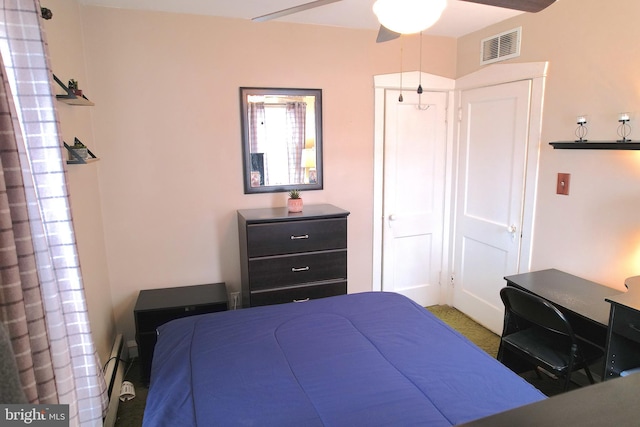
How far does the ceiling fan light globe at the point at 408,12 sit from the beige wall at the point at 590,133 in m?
1.57

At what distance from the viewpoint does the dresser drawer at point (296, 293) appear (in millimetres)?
2773

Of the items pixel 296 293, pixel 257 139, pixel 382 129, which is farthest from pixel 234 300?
pixel 382 129

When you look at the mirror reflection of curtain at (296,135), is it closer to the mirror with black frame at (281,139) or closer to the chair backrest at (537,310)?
the mirror with black frame at (281,139)

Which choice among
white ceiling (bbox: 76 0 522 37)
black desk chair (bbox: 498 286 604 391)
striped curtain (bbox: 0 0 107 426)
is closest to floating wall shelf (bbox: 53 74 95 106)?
striped curtain (bbox: 0 0 107 426)

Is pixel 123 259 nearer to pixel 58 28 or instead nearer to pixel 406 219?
pixel 58 28

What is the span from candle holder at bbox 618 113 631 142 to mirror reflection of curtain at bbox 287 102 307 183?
6.82ft

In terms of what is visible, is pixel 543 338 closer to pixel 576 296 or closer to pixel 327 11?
pixel 576 296

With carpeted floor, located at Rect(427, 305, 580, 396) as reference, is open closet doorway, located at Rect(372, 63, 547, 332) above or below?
above

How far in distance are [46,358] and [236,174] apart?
2.13 metres

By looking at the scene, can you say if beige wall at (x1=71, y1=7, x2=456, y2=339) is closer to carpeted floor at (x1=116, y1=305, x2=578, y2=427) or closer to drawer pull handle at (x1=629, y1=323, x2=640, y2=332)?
carpeted floor at (x1=116, y1=305, x2=578, y2=427)

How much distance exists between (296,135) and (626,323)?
7.82ft

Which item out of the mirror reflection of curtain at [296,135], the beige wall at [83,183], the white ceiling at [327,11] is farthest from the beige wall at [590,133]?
the beige wall at [83,183]

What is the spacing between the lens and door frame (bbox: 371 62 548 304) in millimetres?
2824

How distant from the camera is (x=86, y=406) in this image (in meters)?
1.64
